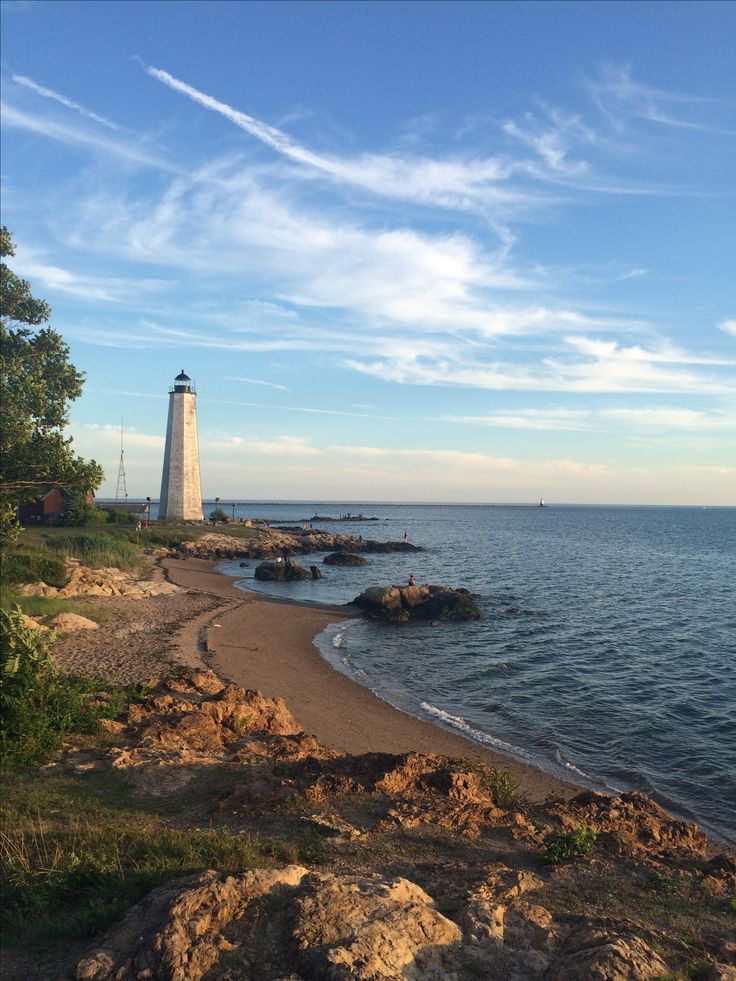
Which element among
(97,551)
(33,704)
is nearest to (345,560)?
(97,551)

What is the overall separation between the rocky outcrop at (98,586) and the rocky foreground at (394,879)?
16.4m

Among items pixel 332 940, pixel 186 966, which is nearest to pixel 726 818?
pixel 332 940

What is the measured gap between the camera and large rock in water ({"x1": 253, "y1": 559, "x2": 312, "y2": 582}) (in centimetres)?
5056

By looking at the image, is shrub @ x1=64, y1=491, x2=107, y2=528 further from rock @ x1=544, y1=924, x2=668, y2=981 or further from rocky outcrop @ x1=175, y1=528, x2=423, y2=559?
rock @ x1=544, y1=924, x2=668, y2=981

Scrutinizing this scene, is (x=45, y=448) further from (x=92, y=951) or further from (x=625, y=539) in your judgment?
(x=625, y=539)

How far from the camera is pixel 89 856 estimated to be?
23.2ft

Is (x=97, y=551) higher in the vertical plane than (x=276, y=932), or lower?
lower

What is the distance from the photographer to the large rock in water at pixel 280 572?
50562mm

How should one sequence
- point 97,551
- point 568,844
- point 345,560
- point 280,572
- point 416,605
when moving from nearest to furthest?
point 568,844 → point 416,605 → point 97,551 → point 280,572 → point 345,560

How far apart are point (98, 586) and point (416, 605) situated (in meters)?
17.5

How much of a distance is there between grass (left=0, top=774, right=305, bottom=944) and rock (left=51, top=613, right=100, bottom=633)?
46.3 ft

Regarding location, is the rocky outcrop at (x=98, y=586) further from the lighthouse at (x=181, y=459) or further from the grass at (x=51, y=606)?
the lighthouse at (x=181, y=459)

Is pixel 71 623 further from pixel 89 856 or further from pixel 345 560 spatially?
pixel 345 560

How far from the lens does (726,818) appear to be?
13.9 m
